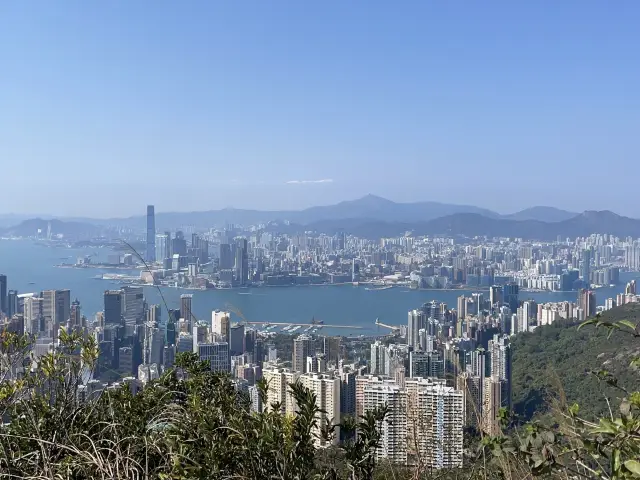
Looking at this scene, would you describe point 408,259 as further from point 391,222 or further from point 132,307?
point 132,307

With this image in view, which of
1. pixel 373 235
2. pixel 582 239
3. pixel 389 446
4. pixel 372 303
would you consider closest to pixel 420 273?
pixel 372 303

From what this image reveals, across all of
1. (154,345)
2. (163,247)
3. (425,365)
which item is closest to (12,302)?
(163,247)

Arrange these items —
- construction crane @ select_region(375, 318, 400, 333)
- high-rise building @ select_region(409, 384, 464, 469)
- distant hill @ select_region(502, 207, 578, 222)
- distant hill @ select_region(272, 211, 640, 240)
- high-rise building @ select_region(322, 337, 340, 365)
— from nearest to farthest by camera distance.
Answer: high-rise building @ select_region(409, 384, 464, 469) < high-rise building @ select_region(322, 337, 340, 365) < construction crane @ select_region(375, 318, 400, 333) < distant hill @ select_region(272, 211, 640, 240) < distant hill @ select_region(502, 207, 578, 222)

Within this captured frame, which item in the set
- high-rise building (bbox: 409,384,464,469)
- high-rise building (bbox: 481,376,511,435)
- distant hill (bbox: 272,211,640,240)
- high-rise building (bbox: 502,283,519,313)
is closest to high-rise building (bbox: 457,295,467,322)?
high-rise building (bbox: 502,283,519,313)

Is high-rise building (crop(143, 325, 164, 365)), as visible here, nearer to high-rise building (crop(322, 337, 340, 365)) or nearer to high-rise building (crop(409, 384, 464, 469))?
high-rise building (crop(409, 384, 464, 469))

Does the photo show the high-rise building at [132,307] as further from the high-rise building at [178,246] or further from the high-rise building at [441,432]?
the high-rise building at [441,432]

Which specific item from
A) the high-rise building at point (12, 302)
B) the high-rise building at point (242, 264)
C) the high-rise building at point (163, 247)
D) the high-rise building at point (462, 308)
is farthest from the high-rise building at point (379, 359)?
the high-rise building at point (242, 264)
